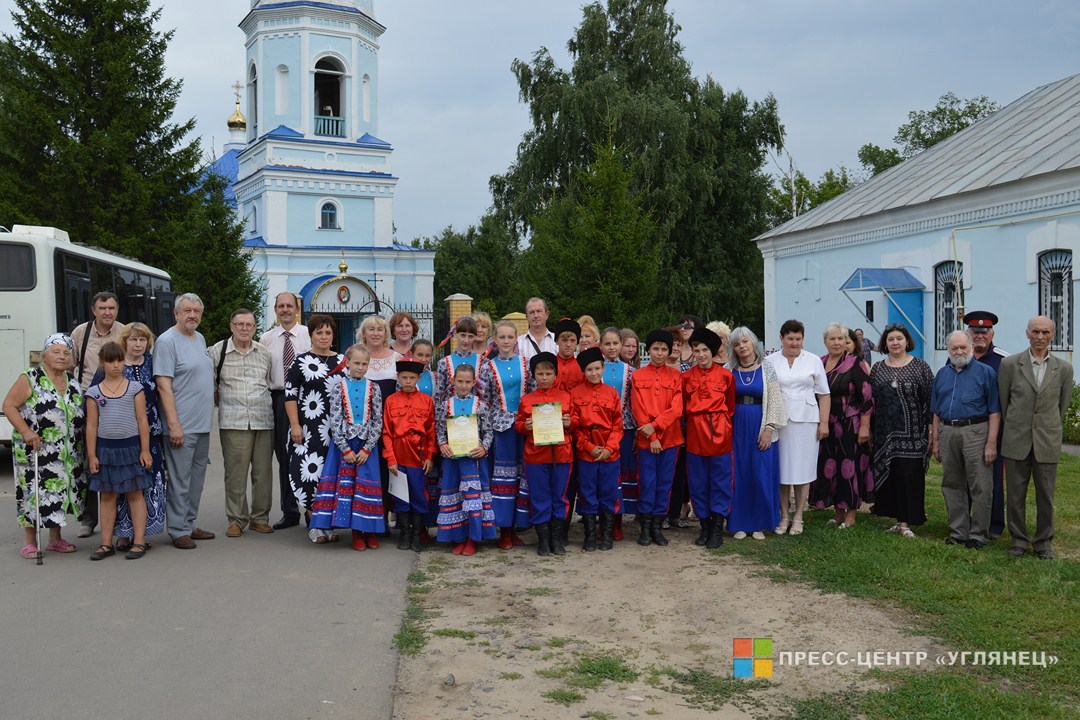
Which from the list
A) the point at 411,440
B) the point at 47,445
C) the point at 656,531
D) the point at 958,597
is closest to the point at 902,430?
the point at 958,597

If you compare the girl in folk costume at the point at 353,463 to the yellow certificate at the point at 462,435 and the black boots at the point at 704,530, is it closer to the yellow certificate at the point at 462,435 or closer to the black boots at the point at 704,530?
the yellow certificate at the point at 462,435

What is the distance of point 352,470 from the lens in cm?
724

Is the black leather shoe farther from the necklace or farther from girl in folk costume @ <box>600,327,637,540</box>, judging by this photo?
the necklace

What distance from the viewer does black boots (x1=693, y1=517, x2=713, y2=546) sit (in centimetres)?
739

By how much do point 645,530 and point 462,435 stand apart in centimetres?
170

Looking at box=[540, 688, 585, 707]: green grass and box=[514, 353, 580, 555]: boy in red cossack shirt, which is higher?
box=[514, 353, 580, 555]: boy in red cossack shirt

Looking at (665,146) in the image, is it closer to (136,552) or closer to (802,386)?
(802,386)

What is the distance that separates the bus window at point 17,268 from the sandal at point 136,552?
17.7 ft

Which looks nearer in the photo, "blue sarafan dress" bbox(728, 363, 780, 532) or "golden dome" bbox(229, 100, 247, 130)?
"blue sarafan dress" bbox(728, 363, 780, 532)

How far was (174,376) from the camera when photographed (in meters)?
7.20

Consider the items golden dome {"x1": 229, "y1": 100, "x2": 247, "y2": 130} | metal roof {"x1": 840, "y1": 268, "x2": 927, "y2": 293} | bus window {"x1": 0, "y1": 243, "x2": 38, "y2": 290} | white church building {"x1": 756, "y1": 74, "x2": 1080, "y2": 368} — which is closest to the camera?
bus window {"x1": 0, "y1": 243, "x2": 38, "y2": 290}

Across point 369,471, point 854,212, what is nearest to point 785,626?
point 369,471

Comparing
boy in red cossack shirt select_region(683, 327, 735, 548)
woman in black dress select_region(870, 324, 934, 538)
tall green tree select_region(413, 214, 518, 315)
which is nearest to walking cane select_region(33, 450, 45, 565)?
boy in red cossack shirt select_region(683, 327, 735, 548)

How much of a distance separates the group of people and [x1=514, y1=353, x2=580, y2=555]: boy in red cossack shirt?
0.06ft
